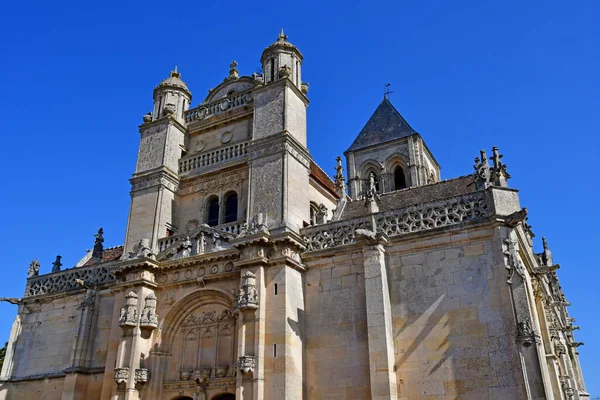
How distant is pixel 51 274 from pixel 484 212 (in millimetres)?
16003

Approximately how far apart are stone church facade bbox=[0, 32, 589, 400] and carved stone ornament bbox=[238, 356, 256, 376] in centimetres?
3

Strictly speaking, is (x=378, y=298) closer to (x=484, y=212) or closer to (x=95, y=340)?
(x=484, y=212)

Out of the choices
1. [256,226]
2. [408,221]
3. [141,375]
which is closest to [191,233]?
[256,226]

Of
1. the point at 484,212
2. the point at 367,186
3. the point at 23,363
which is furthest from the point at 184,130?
the point at 367,186

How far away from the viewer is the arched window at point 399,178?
34375 millimetres

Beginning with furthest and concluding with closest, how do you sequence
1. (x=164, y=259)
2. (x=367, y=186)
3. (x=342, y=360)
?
1. (x=367, y=186)
2. (x=164, y=259)
3. (x=342, y=360)

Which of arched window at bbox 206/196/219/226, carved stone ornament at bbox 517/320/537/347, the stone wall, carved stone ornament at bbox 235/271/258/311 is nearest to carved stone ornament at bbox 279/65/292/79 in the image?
arched window at bbox 206/196/219/226

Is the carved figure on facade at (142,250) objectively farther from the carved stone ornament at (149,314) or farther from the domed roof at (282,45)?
the domed roof at (282,45)

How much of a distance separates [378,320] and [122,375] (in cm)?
788

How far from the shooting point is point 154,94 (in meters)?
21.7

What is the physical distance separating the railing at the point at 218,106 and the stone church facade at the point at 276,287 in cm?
7

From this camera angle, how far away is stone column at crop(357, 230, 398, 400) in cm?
1330

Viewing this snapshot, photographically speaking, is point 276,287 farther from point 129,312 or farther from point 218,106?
point 218,106

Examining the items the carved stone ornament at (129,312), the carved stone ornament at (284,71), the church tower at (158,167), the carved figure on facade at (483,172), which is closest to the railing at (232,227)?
the church tower at (158,167)
